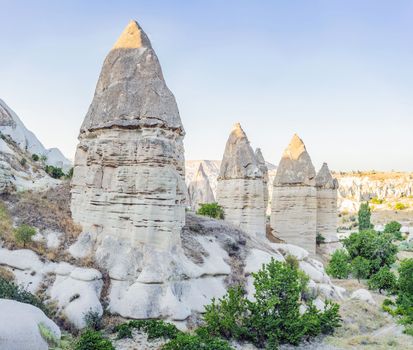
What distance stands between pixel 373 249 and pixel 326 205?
5.61m

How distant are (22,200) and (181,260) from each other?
769 centimetres

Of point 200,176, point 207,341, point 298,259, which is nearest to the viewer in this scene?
point 207,341

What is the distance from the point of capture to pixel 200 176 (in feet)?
151

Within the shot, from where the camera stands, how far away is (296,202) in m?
27.9

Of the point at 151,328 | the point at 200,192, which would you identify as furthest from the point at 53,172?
the point at 200,192

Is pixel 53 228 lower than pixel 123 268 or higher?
higher

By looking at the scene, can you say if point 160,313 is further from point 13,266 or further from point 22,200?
point 22,200

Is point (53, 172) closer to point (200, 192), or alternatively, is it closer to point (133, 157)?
point (133, 157)

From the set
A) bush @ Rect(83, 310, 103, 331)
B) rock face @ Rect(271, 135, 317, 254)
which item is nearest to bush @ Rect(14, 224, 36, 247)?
bush @ Rect(83, 310, 103, 331)

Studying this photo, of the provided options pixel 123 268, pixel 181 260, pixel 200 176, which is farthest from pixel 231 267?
pixel 200 176

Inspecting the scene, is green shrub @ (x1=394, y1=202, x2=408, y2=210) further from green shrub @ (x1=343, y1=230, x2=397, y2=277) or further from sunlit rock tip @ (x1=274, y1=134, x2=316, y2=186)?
sunlit rock tip @ (x1=274, y1=134, x2=316, y2=186)

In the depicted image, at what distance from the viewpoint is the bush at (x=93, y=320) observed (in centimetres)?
1213

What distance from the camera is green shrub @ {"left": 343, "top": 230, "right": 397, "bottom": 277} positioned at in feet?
89.1

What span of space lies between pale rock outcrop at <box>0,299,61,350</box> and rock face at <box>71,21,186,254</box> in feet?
20.6
